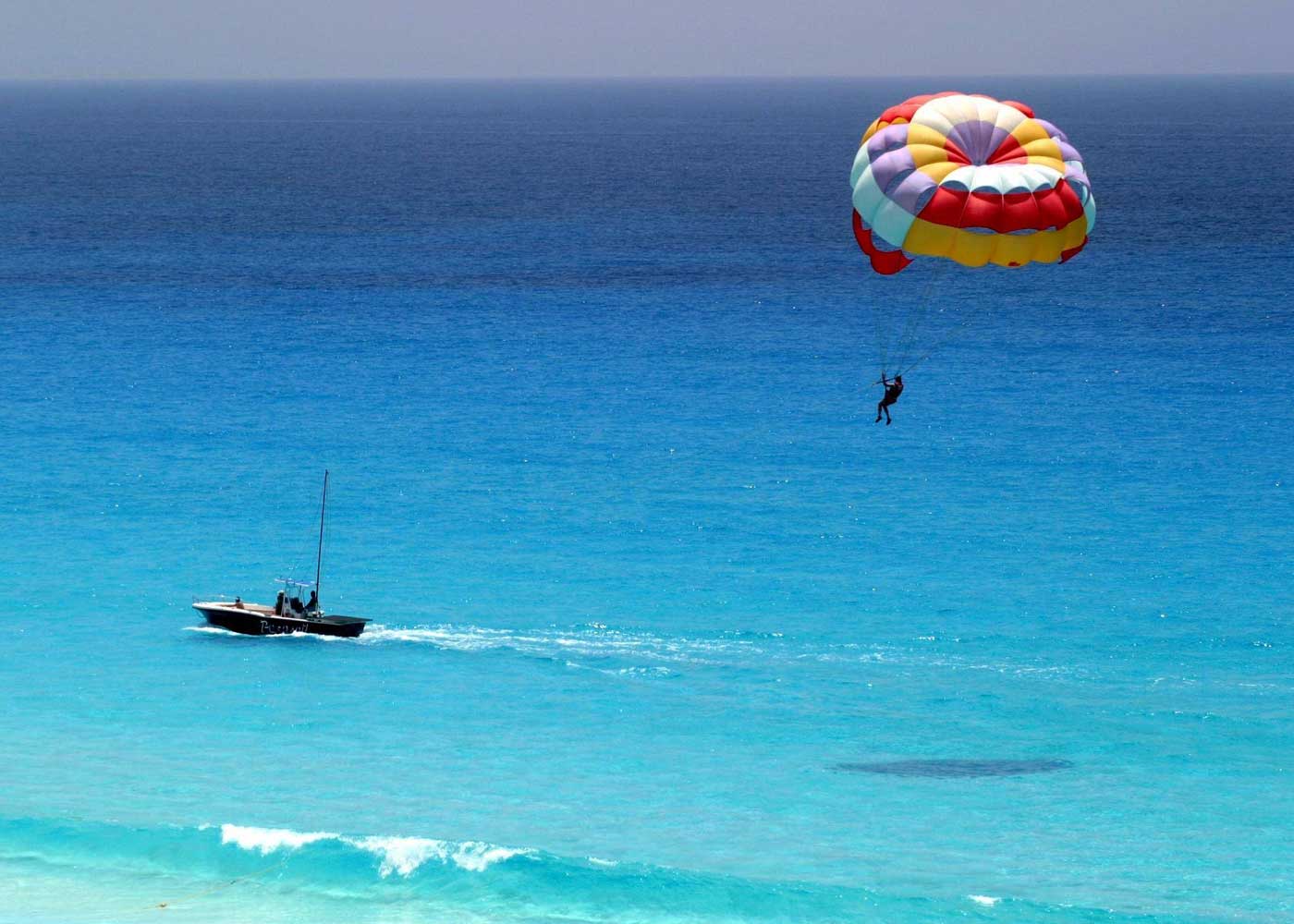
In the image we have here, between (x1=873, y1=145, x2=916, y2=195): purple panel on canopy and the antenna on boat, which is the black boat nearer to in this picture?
the antenna on boat

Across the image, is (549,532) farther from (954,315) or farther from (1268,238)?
(1268,238)

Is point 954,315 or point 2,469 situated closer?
point 2,469

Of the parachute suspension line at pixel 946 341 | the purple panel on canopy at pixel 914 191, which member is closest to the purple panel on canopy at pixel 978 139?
the purple panel on canopy at pixel 914 191

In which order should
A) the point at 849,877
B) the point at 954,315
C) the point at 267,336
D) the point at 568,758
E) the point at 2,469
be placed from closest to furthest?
the point at 849,877 < the point at 568,758 < the point at 2,469 < the point at 267,336 < the point at 954,315

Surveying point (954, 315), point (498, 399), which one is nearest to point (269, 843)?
point (498, 399)

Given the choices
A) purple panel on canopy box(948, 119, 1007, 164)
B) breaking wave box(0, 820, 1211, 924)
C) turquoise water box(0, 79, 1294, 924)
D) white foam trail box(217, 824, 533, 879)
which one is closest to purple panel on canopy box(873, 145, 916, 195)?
purple panel on canopy box(948, 119, 1007, 164)

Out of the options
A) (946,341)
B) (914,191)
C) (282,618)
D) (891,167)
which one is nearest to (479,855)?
(914,191)
